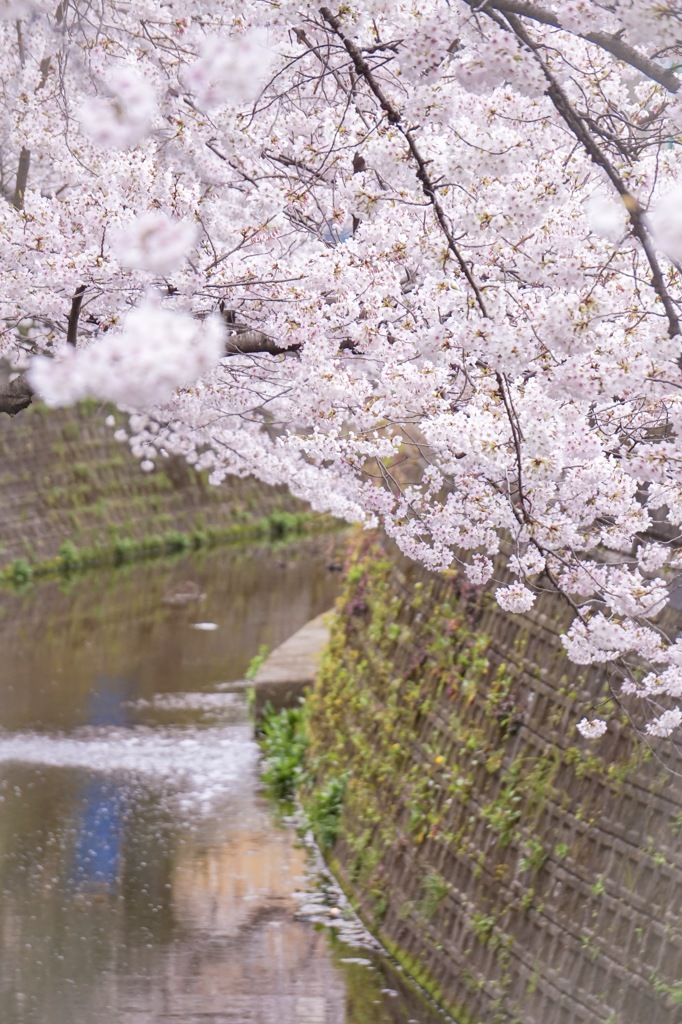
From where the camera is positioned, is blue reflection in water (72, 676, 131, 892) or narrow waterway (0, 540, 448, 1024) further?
blue reflection in water (72, 676, 131, 892)

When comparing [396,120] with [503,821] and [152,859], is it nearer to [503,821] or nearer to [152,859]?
[503,821]

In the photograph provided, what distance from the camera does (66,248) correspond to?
5.89 m

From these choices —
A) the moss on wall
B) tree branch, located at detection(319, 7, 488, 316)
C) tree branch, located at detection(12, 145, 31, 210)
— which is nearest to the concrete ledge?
tree branch, located at detection(12, 145, 31, 210)

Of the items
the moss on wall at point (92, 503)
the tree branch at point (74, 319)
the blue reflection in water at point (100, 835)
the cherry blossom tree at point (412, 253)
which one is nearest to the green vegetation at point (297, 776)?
the blue reflection in water at point (100, 835)

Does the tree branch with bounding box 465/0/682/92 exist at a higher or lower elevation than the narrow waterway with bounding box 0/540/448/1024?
higher

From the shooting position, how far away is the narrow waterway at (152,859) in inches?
327

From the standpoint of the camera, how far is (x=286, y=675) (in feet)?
46.4

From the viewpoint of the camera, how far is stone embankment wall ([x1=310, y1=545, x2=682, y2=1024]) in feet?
20.2

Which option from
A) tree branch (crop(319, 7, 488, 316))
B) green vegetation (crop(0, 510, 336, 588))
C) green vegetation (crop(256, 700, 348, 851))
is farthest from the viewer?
green vegetation (crop(0, 510, 336, 588))

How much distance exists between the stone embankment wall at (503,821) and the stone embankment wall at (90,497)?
44.6ft

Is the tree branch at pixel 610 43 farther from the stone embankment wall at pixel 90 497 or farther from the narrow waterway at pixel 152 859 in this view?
the stone embankment wall at pixel 90 497

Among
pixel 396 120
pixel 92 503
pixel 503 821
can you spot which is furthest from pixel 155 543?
pixel 396 120

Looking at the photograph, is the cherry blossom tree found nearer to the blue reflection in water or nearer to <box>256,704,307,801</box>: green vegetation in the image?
the blue reflection in water

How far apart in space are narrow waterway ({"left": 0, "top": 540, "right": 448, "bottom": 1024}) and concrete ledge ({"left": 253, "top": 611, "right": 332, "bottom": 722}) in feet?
1.75
